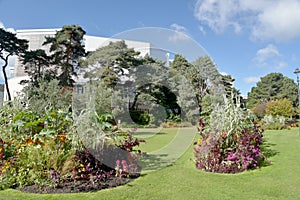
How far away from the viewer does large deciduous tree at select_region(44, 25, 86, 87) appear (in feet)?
57.4

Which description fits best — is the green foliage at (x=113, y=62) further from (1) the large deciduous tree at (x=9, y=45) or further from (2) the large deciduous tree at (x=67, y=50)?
(1) the large deciduous tree at (x=9, y=45)

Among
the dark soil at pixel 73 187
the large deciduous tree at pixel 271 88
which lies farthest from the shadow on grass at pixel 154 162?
the large deciduous tree at pixel 271 88

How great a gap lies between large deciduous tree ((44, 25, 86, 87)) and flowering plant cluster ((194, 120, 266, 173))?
51.3ft

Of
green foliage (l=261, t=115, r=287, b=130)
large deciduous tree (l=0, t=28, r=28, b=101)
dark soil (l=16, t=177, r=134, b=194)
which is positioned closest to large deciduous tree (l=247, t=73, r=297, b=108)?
green foliage (l=261, t=115, r=287, b=130)

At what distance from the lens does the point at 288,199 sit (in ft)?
9.57

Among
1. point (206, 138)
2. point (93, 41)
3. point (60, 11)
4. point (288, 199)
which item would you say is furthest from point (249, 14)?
point (93, 41)

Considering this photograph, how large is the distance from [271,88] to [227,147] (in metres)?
41.9

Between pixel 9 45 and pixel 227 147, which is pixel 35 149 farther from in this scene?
pixel 9 45

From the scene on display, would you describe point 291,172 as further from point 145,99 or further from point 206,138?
point 145,99

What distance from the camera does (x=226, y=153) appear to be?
4453mm

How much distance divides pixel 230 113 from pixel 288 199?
205 cm

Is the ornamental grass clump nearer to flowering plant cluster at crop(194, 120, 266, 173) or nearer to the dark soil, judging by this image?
flowering plant cluster at crop(194, 120, 266, 173)

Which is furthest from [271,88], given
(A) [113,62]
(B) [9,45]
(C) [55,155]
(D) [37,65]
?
(C) [55,155]

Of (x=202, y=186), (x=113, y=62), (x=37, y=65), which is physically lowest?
(x=202, y=186)
